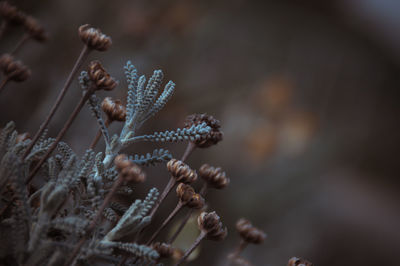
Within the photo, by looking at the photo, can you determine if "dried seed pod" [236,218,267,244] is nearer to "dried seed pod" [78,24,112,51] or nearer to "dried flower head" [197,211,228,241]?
"dried flower head" [197,211,228,241]

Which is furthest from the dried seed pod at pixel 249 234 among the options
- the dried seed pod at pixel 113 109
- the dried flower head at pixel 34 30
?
the dried flower head at pixel 34 30

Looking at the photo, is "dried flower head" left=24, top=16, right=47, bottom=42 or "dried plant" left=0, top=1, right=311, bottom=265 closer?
"dried plant" left=0, top=1, right=311, bottom=265

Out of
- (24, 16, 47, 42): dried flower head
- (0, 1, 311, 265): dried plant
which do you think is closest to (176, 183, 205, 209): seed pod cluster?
(0, 1, 311, 265): dried plant

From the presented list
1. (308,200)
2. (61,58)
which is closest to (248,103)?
(308,200)

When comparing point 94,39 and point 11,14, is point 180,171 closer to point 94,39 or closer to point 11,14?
point 94,39

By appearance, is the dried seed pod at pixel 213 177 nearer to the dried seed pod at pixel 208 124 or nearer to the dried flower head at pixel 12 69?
the dried seed pod at pixel 208 124

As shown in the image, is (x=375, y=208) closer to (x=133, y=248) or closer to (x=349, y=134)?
(x=349, y=134)

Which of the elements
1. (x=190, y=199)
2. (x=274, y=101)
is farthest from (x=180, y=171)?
(x=274, y=101)

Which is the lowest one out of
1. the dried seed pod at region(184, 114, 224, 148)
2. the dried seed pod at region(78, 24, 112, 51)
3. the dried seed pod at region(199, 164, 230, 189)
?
the dried seed pod at region(199, 164, 230, 189)
